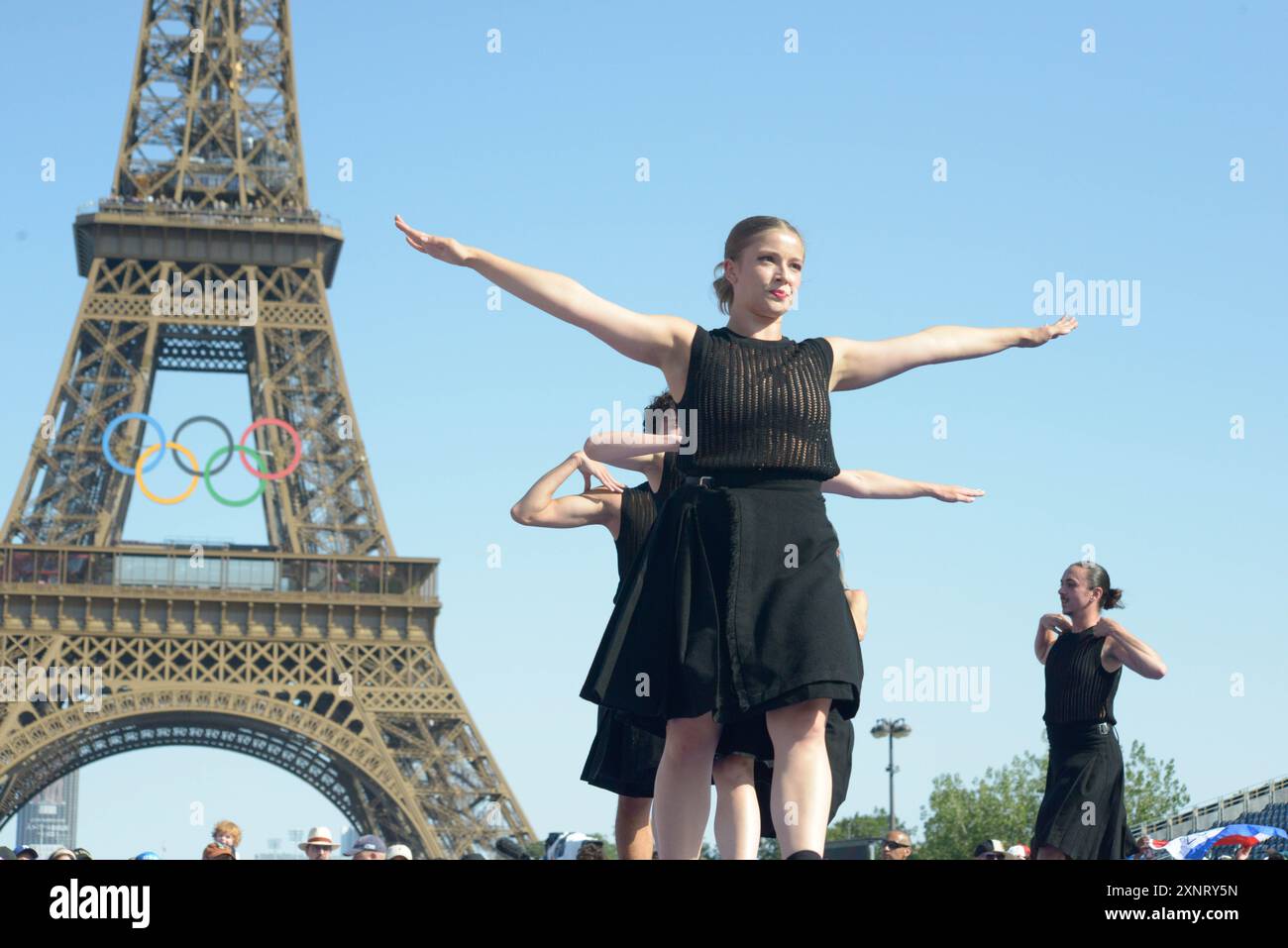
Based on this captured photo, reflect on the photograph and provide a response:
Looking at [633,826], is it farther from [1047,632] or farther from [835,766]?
[1047,632]

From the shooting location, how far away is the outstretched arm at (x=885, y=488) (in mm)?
7578

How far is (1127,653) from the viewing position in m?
8.98

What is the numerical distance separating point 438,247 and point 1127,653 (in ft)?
14.5

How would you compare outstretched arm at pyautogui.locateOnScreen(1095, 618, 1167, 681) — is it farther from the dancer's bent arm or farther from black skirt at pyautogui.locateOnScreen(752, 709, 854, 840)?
black skirt at pyautogui.locateOnScreen(752, 709, 854, 840)

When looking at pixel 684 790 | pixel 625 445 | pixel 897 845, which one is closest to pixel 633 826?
pixel 684 790

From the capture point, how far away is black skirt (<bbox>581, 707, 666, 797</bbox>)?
26.4 feet

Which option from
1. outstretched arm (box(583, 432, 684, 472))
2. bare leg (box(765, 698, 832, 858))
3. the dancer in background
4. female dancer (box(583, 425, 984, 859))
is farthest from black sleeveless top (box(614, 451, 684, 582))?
bare leg (box(765, 698, 832, 858))

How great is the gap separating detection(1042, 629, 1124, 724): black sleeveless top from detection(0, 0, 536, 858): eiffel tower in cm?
3823

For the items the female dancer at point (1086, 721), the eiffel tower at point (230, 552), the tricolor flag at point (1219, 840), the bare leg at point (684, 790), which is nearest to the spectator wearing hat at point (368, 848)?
the female dancer at point (1086, 721)

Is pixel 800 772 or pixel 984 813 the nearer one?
pixel 800 772

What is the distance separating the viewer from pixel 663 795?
256 inches

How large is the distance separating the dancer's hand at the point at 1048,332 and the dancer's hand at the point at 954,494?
1133 millimetres
